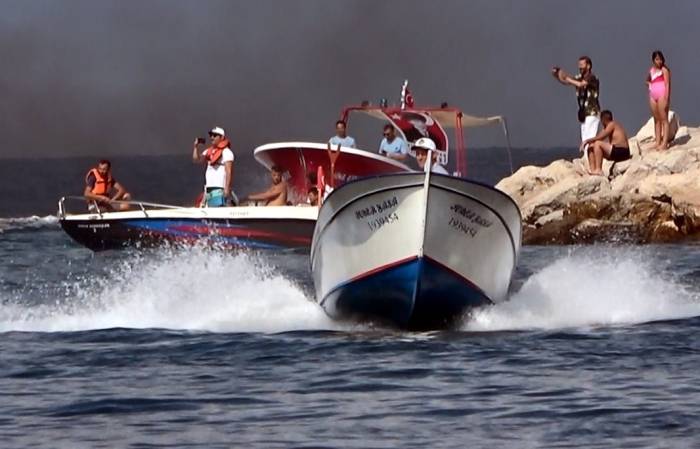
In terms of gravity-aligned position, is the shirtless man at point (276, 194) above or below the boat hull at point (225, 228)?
above

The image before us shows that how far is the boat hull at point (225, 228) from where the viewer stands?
26578mm

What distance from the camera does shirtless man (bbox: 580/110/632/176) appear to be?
26.4 meters

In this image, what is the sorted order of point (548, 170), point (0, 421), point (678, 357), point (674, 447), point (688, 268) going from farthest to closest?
point (548, 170) → point (688, 268) → point (678, 357) → point (0, 421) → point (674, 447)

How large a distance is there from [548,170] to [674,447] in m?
19.1

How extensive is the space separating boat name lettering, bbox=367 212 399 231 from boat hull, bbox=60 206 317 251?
37.5ft

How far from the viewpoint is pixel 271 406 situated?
39.9ft

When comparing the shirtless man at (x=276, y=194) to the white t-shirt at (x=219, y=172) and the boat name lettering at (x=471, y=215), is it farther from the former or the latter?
the boat name lettering at (x=471, y=215)

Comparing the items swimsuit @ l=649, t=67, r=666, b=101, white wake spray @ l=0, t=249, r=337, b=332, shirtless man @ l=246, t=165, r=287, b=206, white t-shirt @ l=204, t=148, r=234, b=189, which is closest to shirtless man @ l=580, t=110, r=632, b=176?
swimsuit @ l=649, t=67, r=666, b=101

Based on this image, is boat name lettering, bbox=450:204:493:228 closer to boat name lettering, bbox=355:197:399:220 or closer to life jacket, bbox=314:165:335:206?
boat name lettering, bbox=355:197:399:220

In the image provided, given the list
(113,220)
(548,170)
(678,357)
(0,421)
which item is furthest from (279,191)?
(0,421)

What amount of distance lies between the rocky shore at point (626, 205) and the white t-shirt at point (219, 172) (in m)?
4.66

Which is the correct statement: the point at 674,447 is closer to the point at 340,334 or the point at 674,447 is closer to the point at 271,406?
the point at 271,406

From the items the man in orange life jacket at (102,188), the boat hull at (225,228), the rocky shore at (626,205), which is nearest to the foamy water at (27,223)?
the man in orange life jacket at (102,188)

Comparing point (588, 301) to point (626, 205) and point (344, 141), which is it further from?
point (344, 141)
